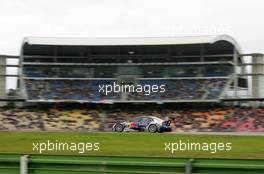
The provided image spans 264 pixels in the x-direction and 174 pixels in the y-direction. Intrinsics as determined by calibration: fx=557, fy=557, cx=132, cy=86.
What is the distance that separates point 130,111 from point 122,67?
227 inches

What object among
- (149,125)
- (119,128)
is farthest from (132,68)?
(149,125)

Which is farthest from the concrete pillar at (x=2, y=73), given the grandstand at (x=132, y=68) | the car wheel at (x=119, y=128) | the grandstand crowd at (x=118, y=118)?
the car wheel at (x=119, y=128)

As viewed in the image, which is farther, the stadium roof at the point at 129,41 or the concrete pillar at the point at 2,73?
the concrete pillar at the point at 2,73

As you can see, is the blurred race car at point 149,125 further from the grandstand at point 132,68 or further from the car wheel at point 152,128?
the grandstand at point 132,68

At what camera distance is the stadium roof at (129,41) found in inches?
2110

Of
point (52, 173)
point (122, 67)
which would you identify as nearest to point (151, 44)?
point (122, 67)

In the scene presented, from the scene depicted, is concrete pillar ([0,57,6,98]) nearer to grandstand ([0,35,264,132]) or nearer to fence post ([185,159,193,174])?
grandstand ([0,35,264,132])

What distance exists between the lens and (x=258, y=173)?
607 cm

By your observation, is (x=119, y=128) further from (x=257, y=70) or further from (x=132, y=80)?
(x=257, y=70)

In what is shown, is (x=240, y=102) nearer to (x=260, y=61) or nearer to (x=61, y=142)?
(x=260, y=61)

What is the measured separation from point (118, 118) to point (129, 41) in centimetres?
1042

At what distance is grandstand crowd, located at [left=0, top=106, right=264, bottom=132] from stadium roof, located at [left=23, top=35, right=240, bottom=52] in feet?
22.4

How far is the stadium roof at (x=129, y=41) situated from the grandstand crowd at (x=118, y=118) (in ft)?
22.4

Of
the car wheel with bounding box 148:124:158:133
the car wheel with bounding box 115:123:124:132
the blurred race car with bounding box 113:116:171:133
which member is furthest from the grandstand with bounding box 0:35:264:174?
the car wheel with bounding box 148:124:158:133
